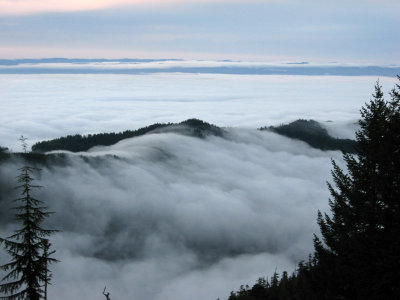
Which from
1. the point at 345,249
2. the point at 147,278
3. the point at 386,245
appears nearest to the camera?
the point at 386,245

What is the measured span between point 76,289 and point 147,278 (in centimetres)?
2119

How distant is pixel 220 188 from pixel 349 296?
178 metres

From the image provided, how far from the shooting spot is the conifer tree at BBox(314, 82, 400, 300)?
12.6 meters

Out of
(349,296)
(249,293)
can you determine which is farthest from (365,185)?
(249,293)

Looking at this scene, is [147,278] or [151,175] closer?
[147,278]

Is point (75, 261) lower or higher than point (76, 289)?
higher

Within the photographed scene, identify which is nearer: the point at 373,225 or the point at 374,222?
the point at 374,222

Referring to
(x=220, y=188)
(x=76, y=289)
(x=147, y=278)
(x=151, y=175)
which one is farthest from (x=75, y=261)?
(x=220, y=188)

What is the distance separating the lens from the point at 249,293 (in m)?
36.3

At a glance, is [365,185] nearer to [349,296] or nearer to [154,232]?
[349,296]

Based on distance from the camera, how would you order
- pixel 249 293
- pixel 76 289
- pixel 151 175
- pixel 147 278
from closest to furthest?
1. pixel 249 293
2. pixel 76 289
3. pixel 147 278
4. pixel 151 175

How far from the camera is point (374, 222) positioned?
43.6ft

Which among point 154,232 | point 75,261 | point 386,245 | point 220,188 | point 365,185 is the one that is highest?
point 220,188

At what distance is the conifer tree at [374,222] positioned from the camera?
12.6m
